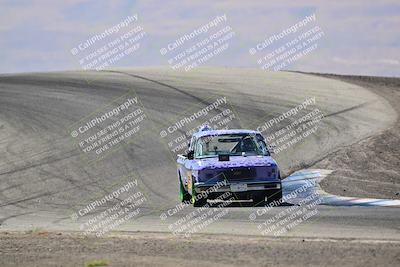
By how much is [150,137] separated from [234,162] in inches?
317

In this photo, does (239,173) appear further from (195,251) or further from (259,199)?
(195,251)

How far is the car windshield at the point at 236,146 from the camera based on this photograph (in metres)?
16.9

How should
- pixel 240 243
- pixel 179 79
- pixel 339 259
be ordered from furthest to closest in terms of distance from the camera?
pixel 179 79
pixel 240 243
pixel 339 259

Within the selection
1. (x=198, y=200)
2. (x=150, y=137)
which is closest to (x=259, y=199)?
(x=198, y=200)

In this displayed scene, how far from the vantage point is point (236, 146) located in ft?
55.9

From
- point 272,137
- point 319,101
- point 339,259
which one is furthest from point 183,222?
point 319,101

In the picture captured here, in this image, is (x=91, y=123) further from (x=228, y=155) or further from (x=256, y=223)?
(x=256, y=223)

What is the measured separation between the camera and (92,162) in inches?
808

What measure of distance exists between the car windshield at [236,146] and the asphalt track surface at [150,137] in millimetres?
1289

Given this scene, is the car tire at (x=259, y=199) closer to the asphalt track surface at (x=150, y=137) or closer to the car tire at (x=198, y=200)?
the asphalt track surface at (x=150, y=137)

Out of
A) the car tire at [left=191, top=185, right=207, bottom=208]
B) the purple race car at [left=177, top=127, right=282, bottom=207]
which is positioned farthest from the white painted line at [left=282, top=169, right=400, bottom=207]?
the car tire at [left=191, top=185, right=207, bottom=208]

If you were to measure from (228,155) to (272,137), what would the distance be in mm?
10057

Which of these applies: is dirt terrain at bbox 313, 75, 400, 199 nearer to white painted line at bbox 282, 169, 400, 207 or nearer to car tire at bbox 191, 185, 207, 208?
white painted line at bbox 282, 169, 400, 207

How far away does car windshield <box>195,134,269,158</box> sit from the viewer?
664 inches
